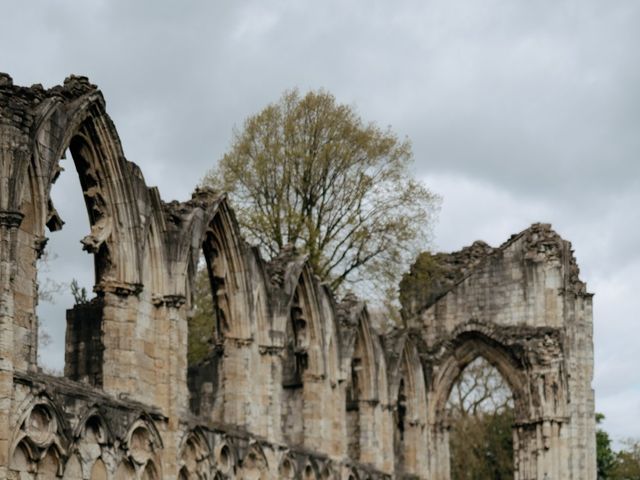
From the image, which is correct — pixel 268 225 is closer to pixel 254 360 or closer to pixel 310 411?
pixel 310 411

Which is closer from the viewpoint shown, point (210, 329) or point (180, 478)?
point (180, 478)

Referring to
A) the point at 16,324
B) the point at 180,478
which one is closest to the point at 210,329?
the point at 180,478

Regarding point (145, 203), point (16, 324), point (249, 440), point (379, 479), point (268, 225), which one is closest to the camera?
point (16, 324)

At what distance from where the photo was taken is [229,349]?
2180 centimetres

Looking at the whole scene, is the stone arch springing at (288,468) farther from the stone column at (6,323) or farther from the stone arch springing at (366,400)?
the stone column at (6,323)

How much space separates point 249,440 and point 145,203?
14.6 feet

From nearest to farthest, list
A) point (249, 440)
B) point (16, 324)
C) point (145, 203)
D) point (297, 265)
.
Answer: point (16, 324) → point (145, 203) → point (249, 440) → point (297, 265)

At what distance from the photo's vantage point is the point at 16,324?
1554cm

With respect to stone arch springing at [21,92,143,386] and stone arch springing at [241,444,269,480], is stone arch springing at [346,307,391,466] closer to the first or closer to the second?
stone arch springing at [241,444,269,480]

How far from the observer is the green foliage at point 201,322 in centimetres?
3125

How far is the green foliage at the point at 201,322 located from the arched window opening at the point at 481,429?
43.1 ft

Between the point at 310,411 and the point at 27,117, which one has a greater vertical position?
the point at 27,117

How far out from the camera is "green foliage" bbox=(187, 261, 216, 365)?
31.2 meters

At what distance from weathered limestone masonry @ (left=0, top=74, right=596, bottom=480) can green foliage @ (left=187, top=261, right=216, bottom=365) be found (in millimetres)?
4018
